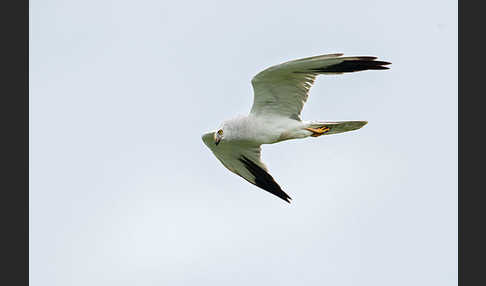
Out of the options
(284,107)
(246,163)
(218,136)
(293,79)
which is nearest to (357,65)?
(293,79)

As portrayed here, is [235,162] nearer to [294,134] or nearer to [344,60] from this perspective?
[294,134]

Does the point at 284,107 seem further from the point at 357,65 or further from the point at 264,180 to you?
the point at 264,180

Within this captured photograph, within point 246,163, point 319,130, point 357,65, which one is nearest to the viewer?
point 357,65

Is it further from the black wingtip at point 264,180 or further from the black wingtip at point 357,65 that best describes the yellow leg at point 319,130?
the black wingtip at point 264,180

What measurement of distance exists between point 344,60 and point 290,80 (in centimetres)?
113

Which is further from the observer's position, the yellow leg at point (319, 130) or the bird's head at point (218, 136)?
the bird's head at point (218, 136)

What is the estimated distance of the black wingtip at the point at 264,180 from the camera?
16891 mm

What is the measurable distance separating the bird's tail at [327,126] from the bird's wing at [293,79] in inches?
12.2

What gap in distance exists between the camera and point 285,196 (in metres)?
17.0

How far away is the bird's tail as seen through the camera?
15359 millimetres

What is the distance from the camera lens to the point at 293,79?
15.0m

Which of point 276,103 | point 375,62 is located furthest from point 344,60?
point 276,103

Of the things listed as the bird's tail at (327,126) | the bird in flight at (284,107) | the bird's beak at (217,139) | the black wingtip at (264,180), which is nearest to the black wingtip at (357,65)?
the bird in flight at (284,107)

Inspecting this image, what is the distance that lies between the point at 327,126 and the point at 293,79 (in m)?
1.06
